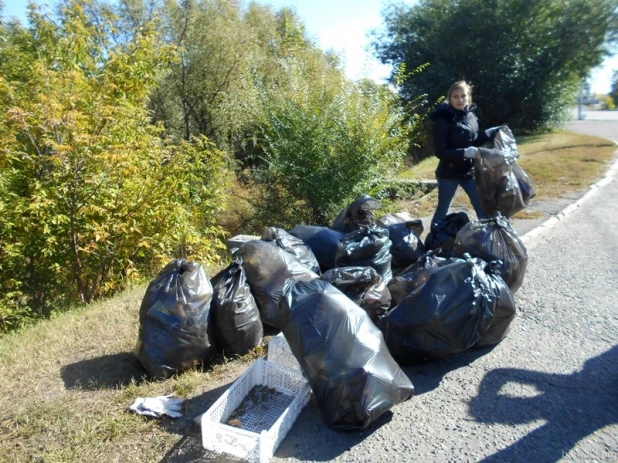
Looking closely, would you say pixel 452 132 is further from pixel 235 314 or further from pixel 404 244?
pixel 235 314

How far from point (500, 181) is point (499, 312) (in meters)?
1.83

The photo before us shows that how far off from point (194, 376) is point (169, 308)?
0.45 meters

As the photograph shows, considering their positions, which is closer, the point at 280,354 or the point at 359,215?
the point at 280,354

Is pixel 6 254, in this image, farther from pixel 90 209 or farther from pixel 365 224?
pixel 365 224

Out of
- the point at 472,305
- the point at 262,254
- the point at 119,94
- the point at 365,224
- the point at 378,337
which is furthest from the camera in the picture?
the point at 119,94

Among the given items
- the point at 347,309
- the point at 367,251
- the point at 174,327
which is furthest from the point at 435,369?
the point at 174,327

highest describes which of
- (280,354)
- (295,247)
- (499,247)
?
(295,247)

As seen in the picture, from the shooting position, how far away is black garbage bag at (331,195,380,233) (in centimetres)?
480

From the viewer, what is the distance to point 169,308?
10.1 ft

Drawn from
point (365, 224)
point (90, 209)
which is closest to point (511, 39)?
point (365, 224)

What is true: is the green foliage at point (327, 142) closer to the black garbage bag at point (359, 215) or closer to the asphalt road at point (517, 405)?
the black garbage bag at point (359, 215)

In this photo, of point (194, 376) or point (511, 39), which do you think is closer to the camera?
point (194, 376)

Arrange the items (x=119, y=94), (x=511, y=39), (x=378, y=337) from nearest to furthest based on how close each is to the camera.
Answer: (x=378, y=337) < (x=119, y=94) < (x=511, y=39)

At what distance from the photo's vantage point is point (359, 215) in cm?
485
